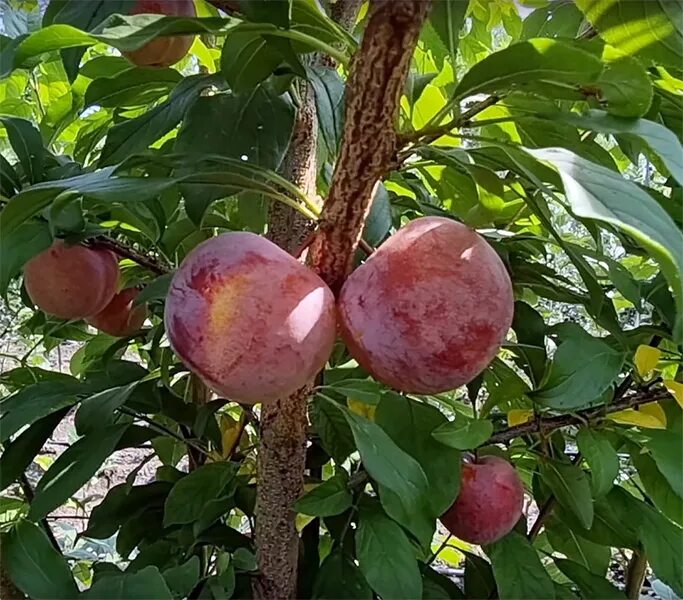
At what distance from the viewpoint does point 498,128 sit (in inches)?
28.3

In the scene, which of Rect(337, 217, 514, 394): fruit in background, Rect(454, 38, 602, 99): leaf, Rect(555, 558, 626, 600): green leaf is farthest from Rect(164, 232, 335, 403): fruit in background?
Rect(555, 558, 626, 600): green leaf

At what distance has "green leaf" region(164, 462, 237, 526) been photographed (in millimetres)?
677

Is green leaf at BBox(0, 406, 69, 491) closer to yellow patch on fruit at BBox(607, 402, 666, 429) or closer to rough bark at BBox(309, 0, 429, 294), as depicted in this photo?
rough bark at BBox(309, 0, 429, 294)

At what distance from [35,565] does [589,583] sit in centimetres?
50

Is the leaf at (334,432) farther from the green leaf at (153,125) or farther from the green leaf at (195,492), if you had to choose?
the green leaf at (153,125)

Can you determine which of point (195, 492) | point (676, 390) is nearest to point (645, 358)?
point (676, 390)

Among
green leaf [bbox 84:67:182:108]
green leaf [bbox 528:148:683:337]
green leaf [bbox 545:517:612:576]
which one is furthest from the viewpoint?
green leaf [bbox 545:517:612:576]

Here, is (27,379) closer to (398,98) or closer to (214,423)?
(214,423)

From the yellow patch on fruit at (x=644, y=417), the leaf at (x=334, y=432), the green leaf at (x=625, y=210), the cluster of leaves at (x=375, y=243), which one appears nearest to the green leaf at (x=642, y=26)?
the cluster of leaves at (x=375, y=243)

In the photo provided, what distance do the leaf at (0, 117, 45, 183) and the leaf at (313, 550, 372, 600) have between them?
0.41 metres

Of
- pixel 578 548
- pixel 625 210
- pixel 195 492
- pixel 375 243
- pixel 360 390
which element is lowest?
pixel 578 548

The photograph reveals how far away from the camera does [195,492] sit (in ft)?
2.25

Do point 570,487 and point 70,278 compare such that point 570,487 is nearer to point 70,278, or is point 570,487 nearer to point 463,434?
point 463,434

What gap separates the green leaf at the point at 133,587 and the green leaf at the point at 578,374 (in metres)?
0.30
